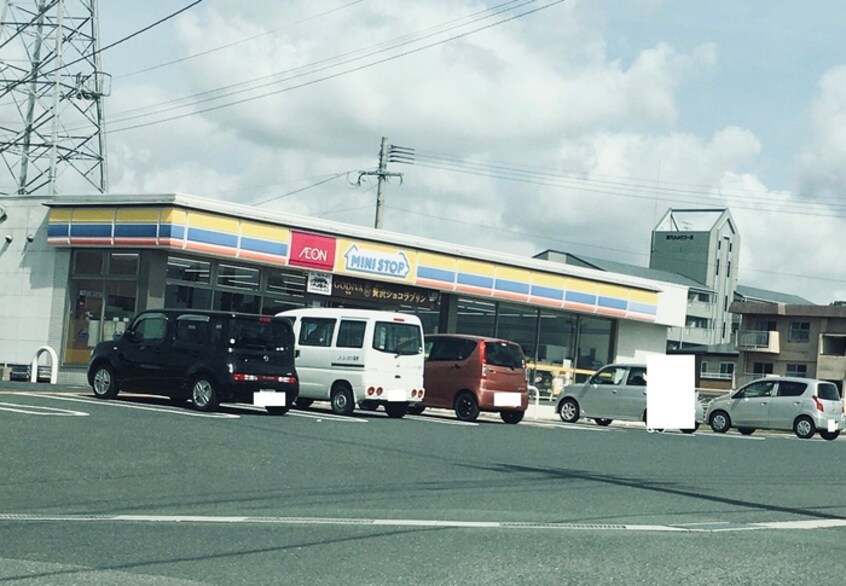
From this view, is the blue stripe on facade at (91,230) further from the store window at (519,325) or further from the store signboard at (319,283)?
the store window at (519,325)

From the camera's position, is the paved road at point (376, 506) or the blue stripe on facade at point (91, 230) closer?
the paved road at point (376, 506)

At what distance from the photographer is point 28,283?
31.0m

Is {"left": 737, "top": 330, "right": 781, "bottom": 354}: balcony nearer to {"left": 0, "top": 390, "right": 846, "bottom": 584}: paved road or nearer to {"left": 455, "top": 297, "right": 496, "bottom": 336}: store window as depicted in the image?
{"left": 455, "top": 297, "right": 496, "bottom": 336}: store window


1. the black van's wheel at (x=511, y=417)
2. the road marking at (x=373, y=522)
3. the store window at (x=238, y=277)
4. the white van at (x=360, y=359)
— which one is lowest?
the road marking at (x=373, y=522)

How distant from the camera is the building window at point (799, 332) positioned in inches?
2736

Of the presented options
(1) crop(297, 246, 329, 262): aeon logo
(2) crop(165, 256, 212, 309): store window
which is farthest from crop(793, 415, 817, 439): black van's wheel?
(2) crop(165, 256, 212, 309): store window

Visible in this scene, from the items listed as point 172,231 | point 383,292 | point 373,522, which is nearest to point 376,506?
point 373,522

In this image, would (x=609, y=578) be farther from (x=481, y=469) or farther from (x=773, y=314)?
(x=773, y=314)

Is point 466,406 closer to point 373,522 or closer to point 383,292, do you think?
point 383,292

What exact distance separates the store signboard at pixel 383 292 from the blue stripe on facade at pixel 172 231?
5.46 metres

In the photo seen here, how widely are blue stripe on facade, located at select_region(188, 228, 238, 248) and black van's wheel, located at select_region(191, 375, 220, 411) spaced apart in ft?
33.2

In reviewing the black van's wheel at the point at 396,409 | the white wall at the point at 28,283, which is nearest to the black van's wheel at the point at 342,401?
the black van's wheel at the point at 396,409

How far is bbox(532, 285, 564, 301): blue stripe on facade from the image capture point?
3831cm

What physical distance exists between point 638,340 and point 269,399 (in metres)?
25.0
